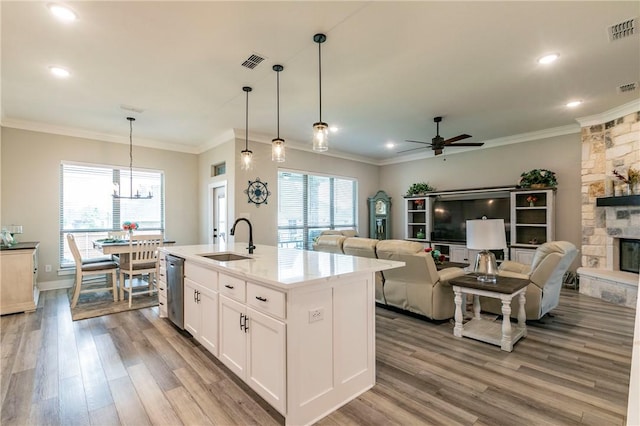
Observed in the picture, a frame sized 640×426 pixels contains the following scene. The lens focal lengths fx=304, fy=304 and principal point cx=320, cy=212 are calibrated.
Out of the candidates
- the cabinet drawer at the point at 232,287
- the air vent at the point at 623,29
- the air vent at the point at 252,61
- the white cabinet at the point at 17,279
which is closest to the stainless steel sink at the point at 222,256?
the cabinet drawer at the point at 232,287

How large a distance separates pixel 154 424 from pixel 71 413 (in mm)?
619

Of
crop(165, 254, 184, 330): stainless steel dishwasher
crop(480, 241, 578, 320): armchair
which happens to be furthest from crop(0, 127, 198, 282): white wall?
crop(480, 241, 578, 320): armchair

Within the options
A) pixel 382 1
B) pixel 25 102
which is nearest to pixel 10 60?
pixel 25 102

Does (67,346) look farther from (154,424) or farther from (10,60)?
(10,60)

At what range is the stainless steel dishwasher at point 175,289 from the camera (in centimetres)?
324

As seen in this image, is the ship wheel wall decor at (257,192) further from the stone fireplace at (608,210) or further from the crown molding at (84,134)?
the stone fireplace at (608,210)

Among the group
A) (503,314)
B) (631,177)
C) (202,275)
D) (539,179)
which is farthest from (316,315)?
(539,179)

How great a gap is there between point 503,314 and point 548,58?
8.64ft

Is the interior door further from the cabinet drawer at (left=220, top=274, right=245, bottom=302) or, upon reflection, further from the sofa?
the cabinet drawer at (left=220, top=274, right=245, bottom=302)

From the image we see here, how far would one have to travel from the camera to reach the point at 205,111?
181 inches

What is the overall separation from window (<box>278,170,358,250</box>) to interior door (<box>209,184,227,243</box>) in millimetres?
1121

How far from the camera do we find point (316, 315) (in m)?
1.94

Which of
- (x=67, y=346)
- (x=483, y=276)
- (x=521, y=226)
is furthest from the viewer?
(x=521, y=226)

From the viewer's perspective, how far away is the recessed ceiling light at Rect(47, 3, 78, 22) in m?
2.30
